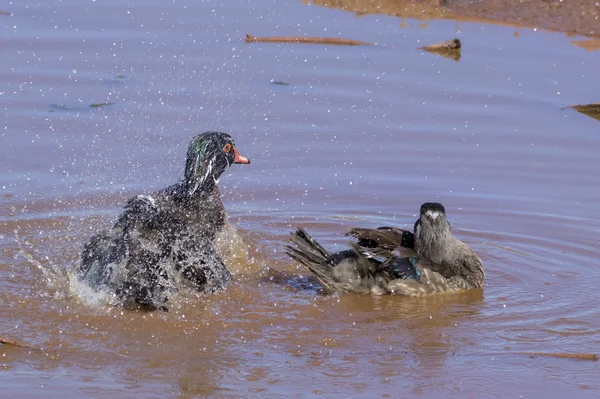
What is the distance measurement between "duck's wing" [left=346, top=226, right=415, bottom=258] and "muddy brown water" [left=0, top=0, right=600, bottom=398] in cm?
37

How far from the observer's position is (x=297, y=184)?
33.4ft

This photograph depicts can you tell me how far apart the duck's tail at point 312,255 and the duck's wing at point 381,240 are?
275 mm

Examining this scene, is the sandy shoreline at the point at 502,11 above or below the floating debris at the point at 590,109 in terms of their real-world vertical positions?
above

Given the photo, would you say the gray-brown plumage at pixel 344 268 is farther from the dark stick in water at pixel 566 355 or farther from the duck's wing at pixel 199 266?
the dark stick in water at pixel 566 355

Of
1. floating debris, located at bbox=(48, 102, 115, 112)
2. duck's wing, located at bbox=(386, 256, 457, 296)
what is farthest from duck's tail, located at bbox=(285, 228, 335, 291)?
floating debris, located at bbox=(48, 102, 115, 112)

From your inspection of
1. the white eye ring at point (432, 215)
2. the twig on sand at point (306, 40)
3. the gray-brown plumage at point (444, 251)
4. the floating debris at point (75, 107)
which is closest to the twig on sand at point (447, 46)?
the twig on sand at point (306, 40)

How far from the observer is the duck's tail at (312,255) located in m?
8.32

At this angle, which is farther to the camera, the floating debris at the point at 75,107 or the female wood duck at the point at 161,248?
the floating debris at the point at 75,107

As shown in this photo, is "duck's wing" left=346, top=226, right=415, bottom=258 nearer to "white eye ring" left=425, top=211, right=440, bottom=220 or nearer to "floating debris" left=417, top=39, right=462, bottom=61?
"white eye ring" left=425, top=211, right=440, bottom=220

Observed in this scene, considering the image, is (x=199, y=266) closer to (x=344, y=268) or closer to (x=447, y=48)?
(x=344, y=268)

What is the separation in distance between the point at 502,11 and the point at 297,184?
583 centimetres

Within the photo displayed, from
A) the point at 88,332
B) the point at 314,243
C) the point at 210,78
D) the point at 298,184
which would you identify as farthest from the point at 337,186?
the point at 88,332

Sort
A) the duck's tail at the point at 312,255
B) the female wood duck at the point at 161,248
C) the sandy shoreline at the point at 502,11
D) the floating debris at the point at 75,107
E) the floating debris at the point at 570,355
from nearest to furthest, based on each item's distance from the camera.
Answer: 1. the floating debris at the point at 570,355
2. the female wood duck at the point at 161,248
3. the duck's tail at the point at 312,255
4. the floating debris at the point at 75,107
5. the sandy shoreline at the point at 502,11

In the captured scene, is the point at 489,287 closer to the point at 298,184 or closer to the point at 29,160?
the point at 298,184
